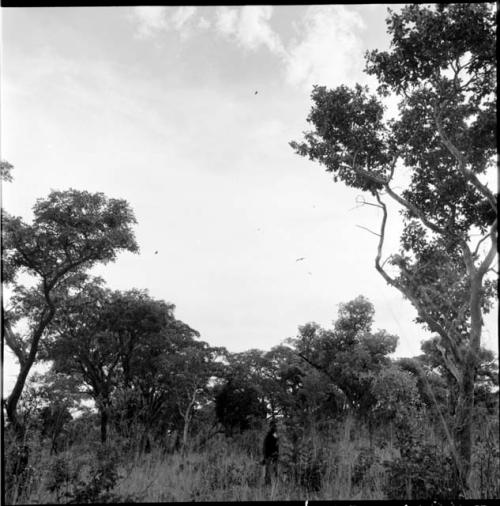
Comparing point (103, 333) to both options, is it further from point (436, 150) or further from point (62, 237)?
point (436, 150)

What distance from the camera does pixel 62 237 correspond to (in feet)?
41.5

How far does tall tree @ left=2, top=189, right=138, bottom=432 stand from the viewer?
41.0ft

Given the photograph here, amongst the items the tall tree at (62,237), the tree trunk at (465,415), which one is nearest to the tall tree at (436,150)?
the tree trunk at (465,415)

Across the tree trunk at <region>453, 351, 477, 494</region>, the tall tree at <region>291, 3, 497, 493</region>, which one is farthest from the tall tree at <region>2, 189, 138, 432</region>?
the tree trunk at <region>453, 351, 477, 494</region>

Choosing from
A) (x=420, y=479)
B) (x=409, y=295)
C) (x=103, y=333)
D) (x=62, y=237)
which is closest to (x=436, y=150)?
(x=409, y=295)

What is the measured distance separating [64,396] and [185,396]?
4926 millimetres

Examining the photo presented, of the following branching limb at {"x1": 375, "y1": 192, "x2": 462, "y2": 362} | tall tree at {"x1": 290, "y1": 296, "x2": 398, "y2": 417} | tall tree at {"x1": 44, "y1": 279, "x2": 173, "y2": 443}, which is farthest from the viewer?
tall tree at {"x1": 290, "y1": 296, "x2": 398, "y2": 417}

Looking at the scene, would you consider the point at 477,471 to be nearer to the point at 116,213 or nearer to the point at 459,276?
the point at 459,276

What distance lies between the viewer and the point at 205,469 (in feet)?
19.1

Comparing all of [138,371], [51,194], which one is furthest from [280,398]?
[51,194]

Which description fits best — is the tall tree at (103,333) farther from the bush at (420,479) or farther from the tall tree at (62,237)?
the bush at (420,479)

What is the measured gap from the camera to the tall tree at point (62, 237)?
41.0 feet

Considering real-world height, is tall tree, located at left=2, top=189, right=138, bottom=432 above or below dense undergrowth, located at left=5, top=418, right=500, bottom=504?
above

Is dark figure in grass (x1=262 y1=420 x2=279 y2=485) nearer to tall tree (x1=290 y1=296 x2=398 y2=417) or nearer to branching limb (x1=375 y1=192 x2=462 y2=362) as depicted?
branching limb (x1=375 y1=192 x2=462 y2=362)
